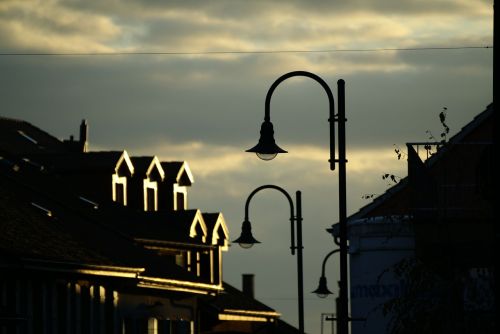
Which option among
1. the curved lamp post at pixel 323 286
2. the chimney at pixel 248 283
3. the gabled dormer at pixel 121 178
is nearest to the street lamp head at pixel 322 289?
the curved lamp post at pixel 323 286

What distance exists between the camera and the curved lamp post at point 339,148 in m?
27.7

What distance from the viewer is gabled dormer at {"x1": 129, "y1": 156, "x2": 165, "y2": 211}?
64312mm

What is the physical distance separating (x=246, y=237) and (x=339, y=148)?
44.0ft

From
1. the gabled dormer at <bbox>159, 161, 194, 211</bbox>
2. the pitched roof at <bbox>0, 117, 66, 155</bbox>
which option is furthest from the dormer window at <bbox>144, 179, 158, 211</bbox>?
the pitched roof at <bbox>0, 117, 66, 155</bbox>

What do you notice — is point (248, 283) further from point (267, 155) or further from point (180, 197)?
point (267, 155)

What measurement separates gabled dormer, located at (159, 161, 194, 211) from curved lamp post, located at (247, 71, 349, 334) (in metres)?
38.6

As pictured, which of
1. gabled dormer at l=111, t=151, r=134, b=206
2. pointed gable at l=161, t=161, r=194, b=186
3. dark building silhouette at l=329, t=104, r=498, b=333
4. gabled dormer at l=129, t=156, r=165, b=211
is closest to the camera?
dark building silhouette at l=329, t=104, r=498, b=333

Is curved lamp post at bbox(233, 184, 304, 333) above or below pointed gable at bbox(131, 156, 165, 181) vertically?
below

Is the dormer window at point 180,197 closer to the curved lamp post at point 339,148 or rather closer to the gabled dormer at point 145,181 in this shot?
the gabled dormer at point 145,181

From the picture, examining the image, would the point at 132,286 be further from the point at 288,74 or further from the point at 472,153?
the point at 288,74

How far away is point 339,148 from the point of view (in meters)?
27.6

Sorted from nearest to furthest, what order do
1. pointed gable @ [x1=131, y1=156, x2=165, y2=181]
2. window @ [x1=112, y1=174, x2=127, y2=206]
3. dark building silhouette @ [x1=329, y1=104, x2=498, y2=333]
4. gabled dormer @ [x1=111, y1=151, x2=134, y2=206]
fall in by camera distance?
dark building silhouette @ [x1=329, y1=104, x2=498, y2=333] → gabled dormer @ [x1=111, y1=151, x2=134, y2=206] → window @ [x1=112, y1=174, x2=127, y2=206] → pointed gable @ [x1=131, y1=156, x2=165, y2=181]

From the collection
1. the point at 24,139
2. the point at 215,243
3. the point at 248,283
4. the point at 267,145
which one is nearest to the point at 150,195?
the point at 215,243

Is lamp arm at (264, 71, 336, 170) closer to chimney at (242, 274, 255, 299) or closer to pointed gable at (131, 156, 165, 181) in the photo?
pointed gable at (131, 156, 165, 181)
